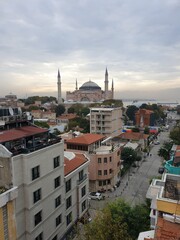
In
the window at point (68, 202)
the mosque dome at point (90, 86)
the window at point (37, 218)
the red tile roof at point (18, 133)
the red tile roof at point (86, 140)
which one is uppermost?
the mosque dome at point (90, 86)

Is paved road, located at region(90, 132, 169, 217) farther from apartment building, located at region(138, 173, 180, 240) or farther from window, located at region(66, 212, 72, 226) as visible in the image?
apartment building, located at region(138, 173, 180, 240)

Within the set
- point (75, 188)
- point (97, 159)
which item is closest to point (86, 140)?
point (97, 159)

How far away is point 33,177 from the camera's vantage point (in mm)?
14648

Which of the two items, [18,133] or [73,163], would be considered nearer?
[18,133]

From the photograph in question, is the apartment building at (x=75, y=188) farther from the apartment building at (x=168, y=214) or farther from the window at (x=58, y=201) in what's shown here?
Answer: the apartment building at (x=168, y=214)

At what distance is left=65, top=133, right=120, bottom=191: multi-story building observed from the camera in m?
28.2

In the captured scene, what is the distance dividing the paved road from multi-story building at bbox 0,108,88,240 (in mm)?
7511

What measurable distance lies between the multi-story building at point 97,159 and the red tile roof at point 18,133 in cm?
1134

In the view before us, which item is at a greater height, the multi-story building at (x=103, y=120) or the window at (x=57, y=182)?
the multi-story building at (x=103, y=120)

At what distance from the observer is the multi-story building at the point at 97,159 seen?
92.6 feet

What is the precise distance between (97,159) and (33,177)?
1462cm

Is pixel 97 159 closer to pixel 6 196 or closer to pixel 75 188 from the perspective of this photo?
pixel 75 188

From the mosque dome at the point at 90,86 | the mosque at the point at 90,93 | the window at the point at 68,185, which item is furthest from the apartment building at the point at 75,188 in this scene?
the mosque dome at the point at 90,86

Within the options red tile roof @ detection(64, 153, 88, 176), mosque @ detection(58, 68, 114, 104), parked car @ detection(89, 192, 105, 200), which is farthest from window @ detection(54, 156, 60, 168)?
mosque @ detection(58, 68, 114, 104)
